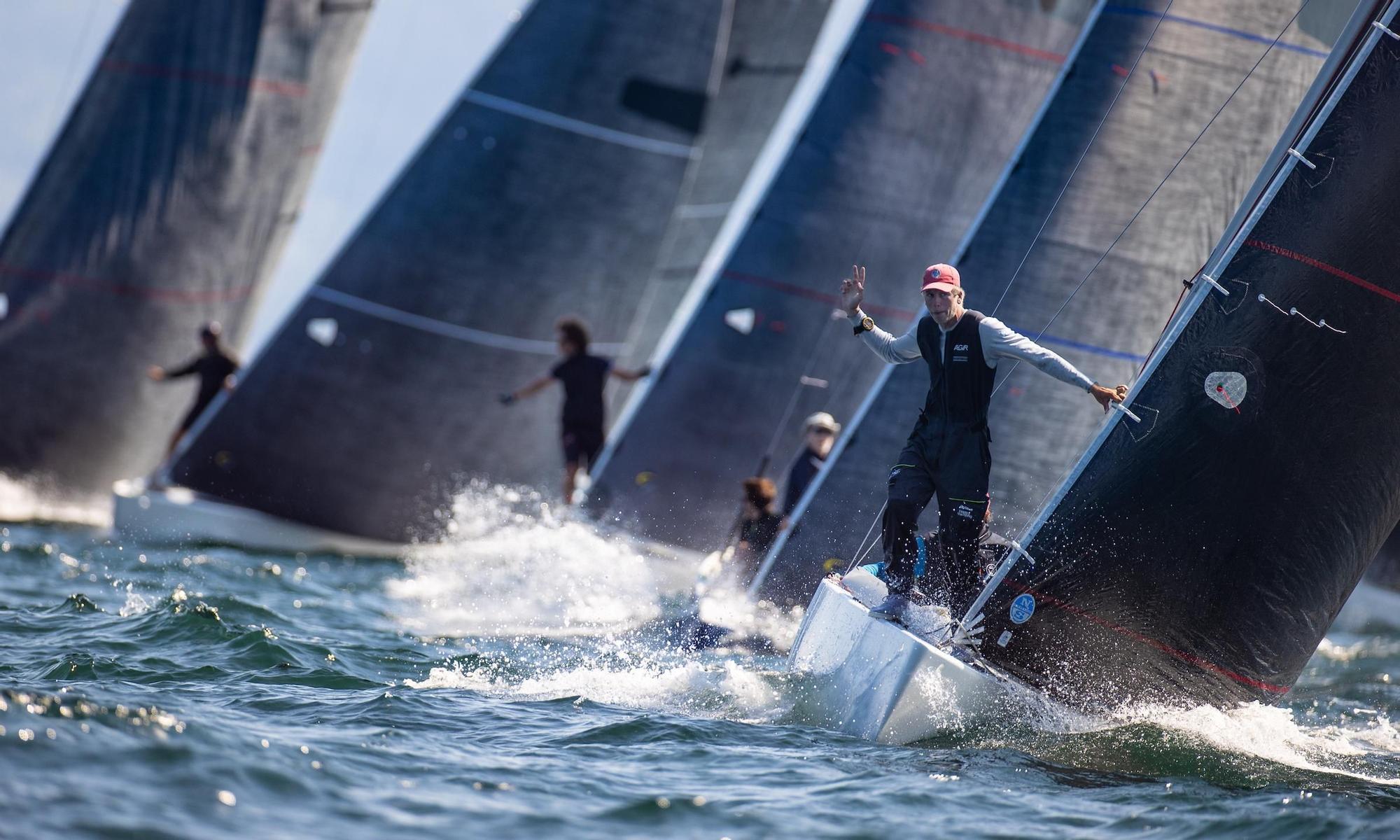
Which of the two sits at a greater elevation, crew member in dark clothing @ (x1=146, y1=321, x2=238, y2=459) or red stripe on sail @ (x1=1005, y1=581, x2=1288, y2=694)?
red stripe on sail @ (x1=1005, y1=581, x2=1288, y2=694)

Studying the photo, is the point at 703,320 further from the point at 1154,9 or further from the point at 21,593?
the point at 21,593

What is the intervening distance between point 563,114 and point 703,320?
2295 mm

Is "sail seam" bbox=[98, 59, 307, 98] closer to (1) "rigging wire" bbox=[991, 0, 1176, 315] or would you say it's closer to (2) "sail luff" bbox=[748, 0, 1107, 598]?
(2) "sail luff" bbox=[748, 0, 1107, 598]

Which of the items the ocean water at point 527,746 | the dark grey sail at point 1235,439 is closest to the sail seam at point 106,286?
the ocean water at point 527,746

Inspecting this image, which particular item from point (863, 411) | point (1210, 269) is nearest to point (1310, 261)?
point (1210, 269)

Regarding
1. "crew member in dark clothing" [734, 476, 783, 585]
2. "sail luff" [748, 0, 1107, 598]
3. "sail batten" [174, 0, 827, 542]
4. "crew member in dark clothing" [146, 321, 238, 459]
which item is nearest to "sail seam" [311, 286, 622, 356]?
"sail batten" [174, 0, 827, 542]

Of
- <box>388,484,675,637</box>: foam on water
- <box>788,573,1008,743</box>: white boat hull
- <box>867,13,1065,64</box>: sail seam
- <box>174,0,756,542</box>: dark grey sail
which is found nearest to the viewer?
<box>788,573,1008,743</box>: white boat hull

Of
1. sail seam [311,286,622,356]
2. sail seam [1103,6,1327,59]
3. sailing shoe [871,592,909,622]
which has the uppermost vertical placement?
sail seam [1103,6,1327,59]

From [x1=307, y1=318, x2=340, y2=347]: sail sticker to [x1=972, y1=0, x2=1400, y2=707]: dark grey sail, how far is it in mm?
7208

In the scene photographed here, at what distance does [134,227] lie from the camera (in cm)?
1222

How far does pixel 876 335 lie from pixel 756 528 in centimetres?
306

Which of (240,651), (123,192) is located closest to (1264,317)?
(240,651)

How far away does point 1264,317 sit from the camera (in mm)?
5641

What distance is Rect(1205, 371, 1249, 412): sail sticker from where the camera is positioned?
5645 mm
